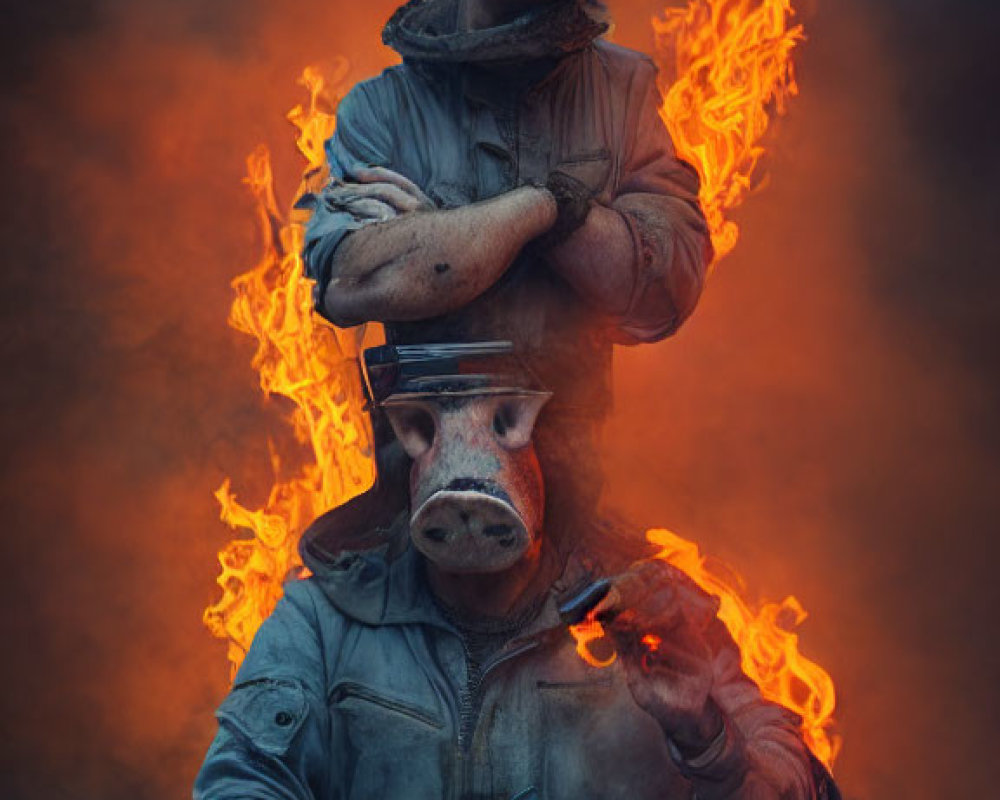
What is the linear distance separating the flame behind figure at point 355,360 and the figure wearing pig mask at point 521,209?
0.30 meters

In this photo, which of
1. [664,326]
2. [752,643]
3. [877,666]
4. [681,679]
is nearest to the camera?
[681,679]

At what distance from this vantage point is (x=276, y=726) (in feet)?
10.9

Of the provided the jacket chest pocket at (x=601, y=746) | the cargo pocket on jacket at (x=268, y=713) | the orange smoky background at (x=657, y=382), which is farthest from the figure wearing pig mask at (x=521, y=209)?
the orange smoky background at (x=657, y=382)

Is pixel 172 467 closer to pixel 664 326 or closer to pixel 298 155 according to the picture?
pixel 298 155

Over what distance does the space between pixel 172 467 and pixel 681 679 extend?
2.60m

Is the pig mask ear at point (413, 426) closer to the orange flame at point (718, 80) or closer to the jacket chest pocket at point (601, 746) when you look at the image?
the jacket chest pocket at point (601, 746)

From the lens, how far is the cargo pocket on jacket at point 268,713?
3295 millimetres

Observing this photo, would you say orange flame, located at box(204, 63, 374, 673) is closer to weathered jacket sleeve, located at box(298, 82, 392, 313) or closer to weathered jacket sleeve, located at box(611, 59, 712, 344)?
weathered jacket sleeve, located at box(298, 82, 392, 313)

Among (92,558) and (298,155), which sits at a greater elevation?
(298,155)

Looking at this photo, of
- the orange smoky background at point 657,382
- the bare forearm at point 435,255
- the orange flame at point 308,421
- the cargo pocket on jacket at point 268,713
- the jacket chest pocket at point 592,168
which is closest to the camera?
the bare forearm at point 435,255

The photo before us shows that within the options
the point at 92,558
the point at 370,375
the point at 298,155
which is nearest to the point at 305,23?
the point at 298,155

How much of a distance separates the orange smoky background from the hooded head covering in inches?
75.1

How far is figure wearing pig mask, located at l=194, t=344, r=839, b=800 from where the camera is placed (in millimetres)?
3242

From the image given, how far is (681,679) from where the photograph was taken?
3268 millimetres
